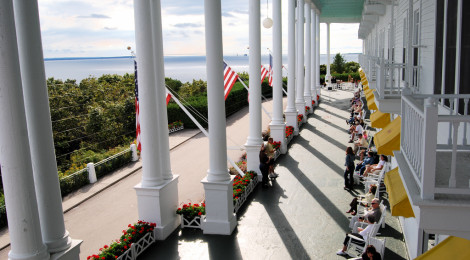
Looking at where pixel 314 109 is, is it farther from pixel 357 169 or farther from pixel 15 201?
pixel 15 201

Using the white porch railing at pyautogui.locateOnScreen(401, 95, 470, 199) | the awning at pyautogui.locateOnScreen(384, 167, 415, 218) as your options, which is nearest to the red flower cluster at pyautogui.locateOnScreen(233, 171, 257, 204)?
the awning at pyautogui.locateOnScreen(384, 167, 415, 218)

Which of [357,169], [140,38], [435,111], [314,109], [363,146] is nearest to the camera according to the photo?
[435,111]

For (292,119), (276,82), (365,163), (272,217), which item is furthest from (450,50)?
(292,119)

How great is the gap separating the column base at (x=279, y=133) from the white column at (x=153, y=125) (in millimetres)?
8714

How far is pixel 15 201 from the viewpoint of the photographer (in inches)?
242

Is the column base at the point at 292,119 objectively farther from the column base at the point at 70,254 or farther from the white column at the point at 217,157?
the column base at the point at 70,254

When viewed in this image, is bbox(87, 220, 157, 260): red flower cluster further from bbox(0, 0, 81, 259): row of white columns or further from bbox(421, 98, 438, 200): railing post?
bbox(421, 98, 438, 200): railing post

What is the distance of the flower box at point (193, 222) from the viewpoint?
1114cm

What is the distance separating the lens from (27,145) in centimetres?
608

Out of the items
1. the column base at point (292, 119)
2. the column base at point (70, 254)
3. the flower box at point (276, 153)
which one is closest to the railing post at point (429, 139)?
the column base at point (70, 254)

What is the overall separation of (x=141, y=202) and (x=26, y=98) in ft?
16.0

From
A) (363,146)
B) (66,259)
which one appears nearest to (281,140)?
(363,146)

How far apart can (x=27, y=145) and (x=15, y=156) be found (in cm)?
21

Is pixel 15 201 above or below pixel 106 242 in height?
above
